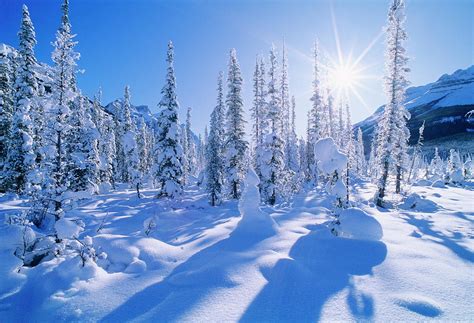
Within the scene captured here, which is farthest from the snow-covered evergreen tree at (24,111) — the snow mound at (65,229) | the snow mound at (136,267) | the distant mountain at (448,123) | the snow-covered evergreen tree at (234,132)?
the distant mountain at (448,123)

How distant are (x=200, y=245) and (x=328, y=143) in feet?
24.1

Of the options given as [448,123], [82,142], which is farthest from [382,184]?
[448,123]

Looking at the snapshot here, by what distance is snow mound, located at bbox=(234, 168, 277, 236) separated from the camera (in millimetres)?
9798

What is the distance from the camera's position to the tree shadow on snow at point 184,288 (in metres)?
4.78

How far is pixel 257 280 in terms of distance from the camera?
19.0ft

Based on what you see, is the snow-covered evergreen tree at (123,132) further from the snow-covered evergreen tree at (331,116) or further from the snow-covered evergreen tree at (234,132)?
the snow-covered evergreen tree at (331,116)

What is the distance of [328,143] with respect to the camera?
39.1 feet

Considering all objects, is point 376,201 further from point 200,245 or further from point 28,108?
point 28,108

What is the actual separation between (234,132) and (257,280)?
2383 centimetres

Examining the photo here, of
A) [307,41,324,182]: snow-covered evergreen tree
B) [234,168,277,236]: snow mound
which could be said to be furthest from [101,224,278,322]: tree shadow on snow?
[307,41,324,182]: snow-covered evergreen tree

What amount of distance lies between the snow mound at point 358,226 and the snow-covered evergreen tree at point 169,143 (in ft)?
61.7

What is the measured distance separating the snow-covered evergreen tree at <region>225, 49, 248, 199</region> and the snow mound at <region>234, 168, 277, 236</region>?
53.3 feet

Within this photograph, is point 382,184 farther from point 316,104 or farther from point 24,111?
point 24,111

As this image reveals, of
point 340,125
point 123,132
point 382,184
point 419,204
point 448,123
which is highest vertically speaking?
point 448,123
